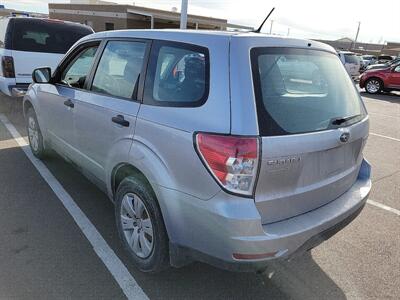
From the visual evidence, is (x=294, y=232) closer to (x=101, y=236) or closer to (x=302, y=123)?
(x=302, y=123)

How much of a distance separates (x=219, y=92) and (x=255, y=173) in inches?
21.0

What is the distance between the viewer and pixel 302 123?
241cm

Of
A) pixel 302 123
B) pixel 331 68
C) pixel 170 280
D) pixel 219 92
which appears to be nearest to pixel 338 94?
pixel 331 68

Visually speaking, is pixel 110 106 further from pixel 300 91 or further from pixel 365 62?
pixel 365 62

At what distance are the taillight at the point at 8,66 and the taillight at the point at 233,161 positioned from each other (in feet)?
21.2

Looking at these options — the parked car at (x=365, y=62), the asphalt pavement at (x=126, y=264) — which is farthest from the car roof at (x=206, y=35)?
the parked car at (x=365, y=62)

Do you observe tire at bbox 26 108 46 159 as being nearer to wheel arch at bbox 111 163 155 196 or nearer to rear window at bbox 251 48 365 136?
wheel arch at bbox 111 163 155 196

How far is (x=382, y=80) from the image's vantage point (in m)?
16.9

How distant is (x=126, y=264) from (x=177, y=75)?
5.15ft

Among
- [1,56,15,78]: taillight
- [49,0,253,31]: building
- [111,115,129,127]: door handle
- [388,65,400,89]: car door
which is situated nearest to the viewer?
[111,115,129,127]: door handle

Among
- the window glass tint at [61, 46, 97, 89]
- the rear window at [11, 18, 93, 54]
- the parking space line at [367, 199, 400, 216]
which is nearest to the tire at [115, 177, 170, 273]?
the window glass tint at [61, 46, 97, 89]

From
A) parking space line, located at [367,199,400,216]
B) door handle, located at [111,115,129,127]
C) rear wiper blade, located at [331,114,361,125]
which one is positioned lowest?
parking space line, located at [367,199,400,216]

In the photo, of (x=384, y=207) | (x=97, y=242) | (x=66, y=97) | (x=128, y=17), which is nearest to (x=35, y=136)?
(x=66, y=97)

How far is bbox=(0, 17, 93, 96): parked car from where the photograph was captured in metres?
7.25
